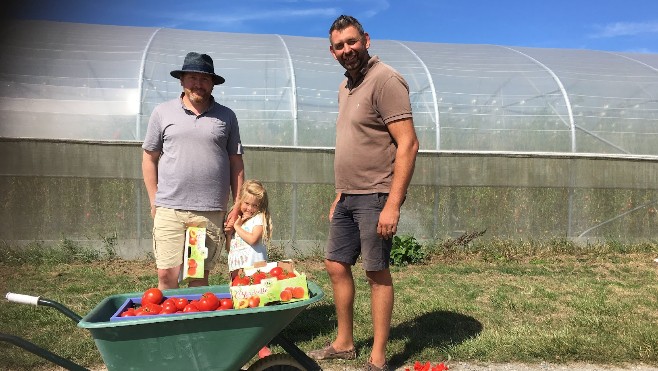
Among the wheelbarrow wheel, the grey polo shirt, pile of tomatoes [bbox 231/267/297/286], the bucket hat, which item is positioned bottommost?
the wheelbarrow wheel

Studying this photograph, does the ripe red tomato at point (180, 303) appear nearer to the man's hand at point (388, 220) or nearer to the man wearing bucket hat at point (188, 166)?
the man wearing bucket hat at point (188, 166)

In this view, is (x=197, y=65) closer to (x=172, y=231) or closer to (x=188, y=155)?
(x=188, y=155)

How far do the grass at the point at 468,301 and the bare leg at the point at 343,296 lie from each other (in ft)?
0.94

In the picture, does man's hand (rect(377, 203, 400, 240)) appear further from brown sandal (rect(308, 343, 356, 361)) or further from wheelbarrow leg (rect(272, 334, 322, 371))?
brown sandal (rect(308, 343, 356, 361))

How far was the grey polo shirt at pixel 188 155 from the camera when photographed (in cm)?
392

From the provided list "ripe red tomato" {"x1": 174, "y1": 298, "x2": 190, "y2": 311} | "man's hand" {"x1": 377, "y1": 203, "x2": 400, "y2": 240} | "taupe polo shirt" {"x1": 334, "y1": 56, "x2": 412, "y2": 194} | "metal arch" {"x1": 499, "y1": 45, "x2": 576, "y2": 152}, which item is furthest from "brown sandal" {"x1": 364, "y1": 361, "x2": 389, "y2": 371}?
"metal arch" {"x1": 499, "y1": 45, "x2": 576, "y2": 152}

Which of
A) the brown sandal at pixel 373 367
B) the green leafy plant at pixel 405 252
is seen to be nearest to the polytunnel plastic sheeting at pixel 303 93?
the green leafy plant at pixel 405 252

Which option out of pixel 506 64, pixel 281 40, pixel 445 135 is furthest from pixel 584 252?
pixel 281 40

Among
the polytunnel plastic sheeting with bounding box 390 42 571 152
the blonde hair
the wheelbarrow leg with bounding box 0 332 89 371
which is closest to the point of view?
the wheelbarrow leg with bounding box 0 332 89 371

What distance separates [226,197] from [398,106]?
1335 millimetres

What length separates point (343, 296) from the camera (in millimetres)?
4090

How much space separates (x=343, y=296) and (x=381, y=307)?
1.11 feet

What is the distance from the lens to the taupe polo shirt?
3582 mm

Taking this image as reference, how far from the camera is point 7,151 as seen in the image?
8023 mm
